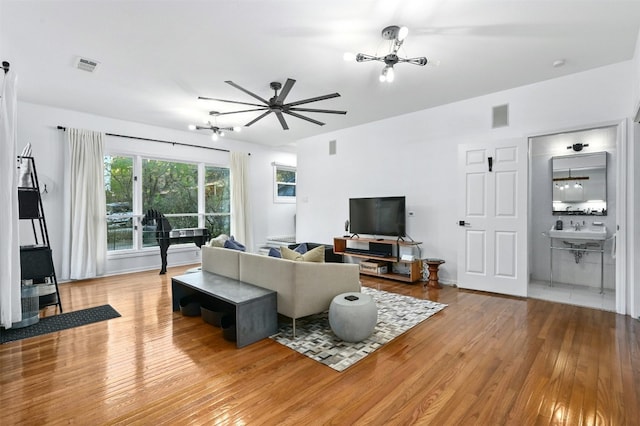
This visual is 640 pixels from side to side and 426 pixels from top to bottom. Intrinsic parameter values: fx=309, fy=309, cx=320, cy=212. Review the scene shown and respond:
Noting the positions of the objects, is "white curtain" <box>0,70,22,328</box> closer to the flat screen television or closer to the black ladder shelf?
the black ladder shelf

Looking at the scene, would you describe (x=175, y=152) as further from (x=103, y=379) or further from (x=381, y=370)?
(x=381, y=370)

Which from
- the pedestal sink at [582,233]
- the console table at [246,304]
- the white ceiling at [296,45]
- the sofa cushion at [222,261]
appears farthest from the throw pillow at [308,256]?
the pedestal sink at [582,233]

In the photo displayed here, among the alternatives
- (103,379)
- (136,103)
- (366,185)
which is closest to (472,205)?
(366,185)

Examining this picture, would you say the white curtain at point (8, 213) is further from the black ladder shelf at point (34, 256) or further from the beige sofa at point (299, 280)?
the beige sofa at point (299, 280)

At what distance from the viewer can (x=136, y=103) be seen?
16.0ft

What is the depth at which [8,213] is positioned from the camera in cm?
305

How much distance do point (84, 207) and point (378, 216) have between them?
504cm

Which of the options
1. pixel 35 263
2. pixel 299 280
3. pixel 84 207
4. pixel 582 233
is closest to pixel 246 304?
pixel 299 280

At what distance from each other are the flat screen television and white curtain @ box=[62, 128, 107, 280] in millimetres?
4506

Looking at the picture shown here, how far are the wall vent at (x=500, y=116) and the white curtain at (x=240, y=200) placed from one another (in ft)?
17.2

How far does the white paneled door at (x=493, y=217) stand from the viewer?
4238mm

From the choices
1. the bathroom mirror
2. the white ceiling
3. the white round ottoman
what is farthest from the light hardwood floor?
the white ceiling

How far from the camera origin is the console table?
277cm

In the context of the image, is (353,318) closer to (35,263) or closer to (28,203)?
(35,263)
